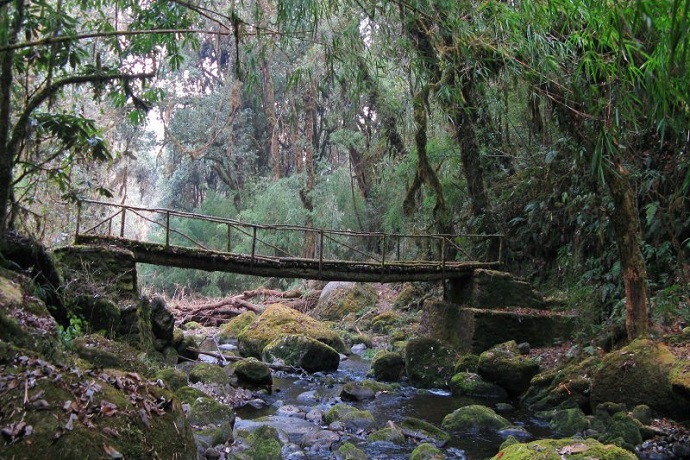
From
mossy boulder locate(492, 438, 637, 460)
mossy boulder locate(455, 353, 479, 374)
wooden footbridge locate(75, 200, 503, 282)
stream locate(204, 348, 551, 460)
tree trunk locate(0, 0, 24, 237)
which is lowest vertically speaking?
stream locate(204, 348, 551, 460)

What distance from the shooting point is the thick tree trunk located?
6852 mm

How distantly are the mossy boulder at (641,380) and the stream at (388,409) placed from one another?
0.78 m

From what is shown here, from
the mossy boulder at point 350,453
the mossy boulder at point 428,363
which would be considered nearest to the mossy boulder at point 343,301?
the mossy boulder at point 428,363

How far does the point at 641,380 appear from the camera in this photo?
6.02m

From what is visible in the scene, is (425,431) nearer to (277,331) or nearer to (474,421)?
(474,421)

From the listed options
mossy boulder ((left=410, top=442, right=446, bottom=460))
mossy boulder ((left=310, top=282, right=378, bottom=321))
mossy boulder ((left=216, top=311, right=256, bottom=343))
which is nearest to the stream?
mossy boulder ((left=410, top=442, right=446, bottom=460))

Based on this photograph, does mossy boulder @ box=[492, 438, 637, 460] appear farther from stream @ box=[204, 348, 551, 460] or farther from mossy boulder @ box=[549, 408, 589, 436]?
mossy boulder @ box=[549, 408, 589, 436]

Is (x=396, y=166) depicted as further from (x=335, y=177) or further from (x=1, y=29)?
(x=1, y=29)

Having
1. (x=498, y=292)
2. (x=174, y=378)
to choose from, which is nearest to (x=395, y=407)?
(x=174, y=378)

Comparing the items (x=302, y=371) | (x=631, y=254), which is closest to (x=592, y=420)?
(x=631, y=254)

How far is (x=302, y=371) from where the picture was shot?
30.9ft

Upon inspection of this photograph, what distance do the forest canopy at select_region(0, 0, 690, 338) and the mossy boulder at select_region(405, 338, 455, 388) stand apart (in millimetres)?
2128

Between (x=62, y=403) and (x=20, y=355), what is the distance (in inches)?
18.7

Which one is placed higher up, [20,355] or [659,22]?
[659,22]
